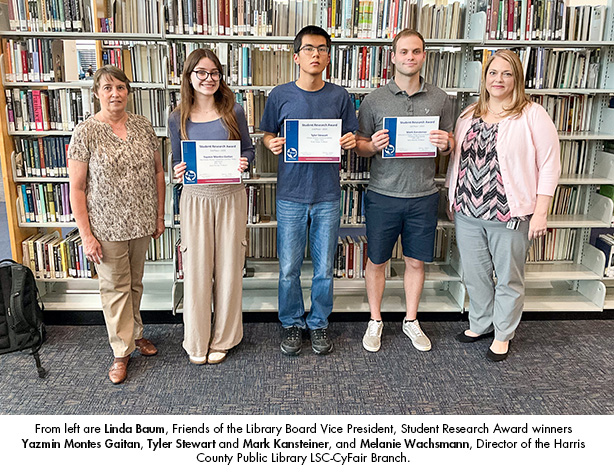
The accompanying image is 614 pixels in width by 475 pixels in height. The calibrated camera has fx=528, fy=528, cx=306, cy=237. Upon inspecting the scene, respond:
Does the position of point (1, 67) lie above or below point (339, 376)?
above

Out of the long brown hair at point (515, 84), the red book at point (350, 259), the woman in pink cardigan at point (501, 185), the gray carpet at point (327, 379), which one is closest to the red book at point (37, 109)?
the gray carpet at point (327, 379)

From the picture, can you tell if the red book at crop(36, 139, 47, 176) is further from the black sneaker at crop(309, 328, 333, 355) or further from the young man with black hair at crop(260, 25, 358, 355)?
the black sneaker at crop(309, 328, 333, 355)

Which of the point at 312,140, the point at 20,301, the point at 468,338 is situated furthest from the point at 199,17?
the point at 468,338

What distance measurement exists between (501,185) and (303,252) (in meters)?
1.14

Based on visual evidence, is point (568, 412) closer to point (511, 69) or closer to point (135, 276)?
point (511, 69)

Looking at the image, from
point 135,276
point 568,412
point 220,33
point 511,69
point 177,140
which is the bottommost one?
point 568,412

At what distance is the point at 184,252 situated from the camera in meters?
2.83

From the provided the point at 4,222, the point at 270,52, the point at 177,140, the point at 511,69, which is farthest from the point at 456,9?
the point at 4,222

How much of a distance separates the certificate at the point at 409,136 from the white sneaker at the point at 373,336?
106 cm

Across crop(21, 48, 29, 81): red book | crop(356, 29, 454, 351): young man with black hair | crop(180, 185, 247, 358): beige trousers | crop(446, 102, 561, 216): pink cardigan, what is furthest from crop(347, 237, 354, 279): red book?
crop(21, 48, 29, 81): red book

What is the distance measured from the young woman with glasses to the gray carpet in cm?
23

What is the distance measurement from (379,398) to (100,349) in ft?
5.54

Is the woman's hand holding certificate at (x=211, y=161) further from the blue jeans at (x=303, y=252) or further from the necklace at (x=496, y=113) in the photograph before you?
the necklace at (x=496, y=113)

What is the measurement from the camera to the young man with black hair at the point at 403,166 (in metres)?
2.86
